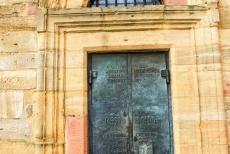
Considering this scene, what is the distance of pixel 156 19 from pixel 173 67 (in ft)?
2.13

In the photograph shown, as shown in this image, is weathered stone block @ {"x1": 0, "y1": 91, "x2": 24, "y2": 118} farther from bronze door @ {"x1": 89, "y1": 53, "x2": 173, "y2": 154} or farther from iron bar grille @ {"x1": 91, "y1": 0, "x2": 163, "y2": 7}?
iron bar grille @ {"x1": 91, "y1": 0, "x2": 163, "y2": 7}

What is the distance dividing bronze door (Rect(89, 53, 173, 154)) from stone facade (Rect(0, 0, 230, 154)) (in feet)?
0.50

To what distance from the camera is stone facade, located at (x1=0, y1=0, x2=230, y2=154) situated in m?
4.38

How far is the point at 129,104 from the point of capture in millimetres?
4605

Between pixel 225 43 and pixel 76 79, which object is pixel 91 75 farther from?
pixel 225 43

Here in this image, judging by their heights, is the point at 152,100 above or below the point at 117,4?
below

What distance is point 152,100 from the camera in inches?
183

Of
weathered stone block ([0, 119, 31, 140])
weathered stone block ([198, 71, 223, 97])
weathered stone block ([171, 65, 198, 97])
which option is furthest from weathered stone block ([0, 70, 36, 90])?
weathered stone block ([198, 71, 223, 97])

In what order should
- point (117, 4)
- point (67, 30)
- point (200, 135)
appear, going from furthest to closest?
1. point (117, 4)
2. point (67, 30)
3. point (200, 135)

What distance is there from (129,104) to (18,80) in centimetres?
147

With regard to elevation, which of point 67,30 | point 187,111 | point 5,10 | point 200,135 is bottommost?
point 200,135

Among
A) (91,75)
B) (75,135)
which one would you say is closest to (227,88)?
(91,75)

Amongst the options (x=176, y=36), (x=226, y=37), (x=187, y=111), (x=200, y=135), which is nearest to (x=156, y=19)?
(x=176, y=36)

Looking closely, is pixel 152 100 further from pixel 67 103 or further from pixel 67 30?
pixel 67 30
